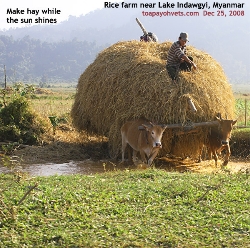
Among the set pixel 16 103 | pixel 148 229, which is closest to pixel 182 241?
pixel 148 229

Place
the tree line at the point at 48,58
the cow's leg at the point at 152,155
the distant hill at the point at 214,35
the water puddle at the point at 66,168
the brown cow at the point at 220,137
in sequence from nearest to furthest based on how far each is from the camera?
the cow's leg at the point at 152,155 → the brown cow at the point at 220,137 → the water puddle at the point at 66,168 → the tree line at the point at 48,58 → the distant hill at the point at 214,35

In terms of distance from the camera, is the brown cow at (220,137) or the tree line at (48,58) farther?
the tree line at (48,58)

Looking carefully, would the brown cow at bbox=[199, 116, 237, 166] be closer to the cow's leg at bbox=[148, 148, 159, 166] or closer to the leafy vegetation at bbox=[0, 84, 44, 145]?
the cow's leg at bbox=[148, 148, 159, 166]

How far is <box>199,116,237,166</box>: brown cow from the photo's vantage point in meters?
11.2

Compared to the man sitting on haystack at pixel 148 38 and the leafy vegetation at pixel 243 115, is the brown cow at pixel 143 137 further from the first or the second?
the leafy vegetation at pixel 243 115

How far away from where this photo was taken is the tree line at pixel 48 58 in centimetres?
12575

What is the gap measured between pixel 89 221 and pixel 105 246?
706 millimetres

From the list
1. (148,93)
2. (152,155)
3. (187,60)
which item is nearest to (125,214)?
(152,155)

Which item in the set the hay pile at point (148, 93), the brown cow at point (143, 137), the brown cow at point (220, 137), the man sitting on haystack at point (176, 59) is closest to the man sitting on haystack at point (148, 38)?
the hay pile at point (148, 93)

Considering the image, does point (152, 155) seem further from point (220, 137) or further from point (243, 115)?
point (243, 115)

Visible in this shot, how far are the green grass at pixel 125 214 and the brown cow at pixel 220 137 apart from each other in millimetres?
3326

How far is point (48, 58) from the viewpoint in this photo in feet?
444

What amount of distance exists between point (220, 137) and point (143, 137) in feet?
6.23

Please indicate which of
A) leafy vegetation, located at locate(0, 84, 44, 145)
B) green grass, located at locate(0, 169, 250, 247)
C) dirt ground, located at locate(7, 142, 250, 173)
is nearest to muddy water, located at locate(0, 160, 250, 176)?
dirt ground, located at locate(7, 142, 250, 173)
